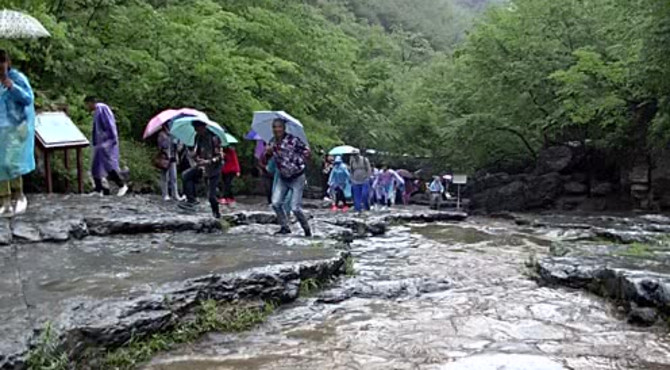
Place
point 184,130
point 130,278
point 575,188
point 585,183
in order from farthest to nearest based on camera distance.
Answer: point 585,183 → point 575,188 → point 184,130 → point 130,278

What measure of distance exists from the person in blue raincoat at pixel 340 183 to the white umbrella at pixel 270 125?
27.8 ft

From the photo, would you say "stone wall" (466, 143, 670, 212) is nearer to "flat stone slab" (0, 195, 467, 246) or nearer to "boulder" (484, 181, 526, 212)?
"boulder" (484, 181, 526, 212)

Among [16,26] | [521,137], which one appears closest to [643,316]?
[16,26]

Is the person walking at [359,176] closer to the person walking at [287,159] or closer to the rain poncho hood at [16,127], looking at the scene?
the person walking at [287,159]

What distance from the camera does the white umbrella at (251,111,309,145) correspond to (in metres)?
9.15

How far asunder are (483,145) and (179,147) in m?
17.4

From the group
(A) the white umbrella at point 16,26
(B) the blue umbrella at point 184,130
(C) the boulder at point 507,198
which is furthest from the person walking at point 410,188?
(A) the white umbrella at point 16,26

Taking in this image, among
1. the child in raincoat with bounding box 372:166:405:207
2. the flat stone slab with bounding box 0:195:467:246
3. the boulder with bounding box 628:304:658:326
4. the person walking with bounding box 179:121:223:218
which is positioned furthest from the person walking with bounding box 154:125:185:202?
the child in raincoat with bounding box 372:166:405:207

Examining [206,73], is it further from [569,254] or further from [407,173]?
[407,173]

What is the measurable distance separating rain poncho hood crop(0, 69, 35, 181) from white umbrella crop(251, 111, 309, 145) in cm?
322

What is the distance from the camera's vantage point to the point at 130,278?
5.88 meters

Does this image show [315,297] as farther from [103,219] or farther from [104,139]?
[104,139]

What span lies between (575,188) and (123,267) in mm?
22142

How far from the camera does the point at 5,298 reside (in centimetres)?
486
